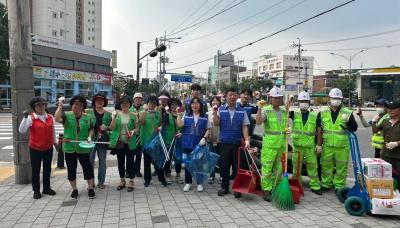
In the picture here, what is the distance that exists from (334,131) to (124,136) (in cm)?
361

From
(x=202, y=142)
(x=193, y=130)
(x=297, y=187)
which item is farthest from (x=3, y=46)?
(x=297, y=187)

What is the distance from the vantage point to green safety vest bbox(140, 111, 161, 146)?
662 centimetres

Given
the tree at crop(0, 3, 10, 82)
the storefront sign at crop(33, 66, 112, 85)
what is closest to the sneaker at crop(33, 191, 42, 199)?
the tree at crop(0, 3, 10, 82)

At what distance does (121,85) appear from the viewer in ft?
233

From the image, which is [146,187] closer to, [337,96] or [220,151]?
[220,151]

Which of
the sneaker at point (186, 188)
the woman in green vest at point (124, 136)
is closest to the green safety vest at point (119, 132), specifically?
the woman in green vest at point (124, 136)

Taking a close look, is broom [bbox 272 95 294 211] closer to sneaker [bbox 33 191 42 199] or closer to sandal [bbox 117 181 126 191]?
sandal [bbox 117 181 126 191]

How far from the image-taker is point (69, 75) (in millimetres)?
47094

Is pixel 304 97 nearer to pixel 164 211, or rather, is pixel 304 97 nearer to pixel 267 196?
pixel 267 196

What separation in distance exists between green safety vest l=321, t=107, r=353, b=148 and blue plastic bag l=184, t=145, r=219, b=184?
1909 mm

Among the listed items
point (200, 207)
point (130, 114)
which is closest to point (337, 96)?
point (200, 207)

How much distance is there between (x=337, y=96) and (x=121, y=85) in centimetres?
6761

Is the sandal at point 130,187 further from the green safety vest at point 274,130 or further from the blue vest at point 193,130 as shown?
the green safety vest at point 274,130

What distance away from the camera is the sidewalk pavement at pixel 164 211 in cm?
486
